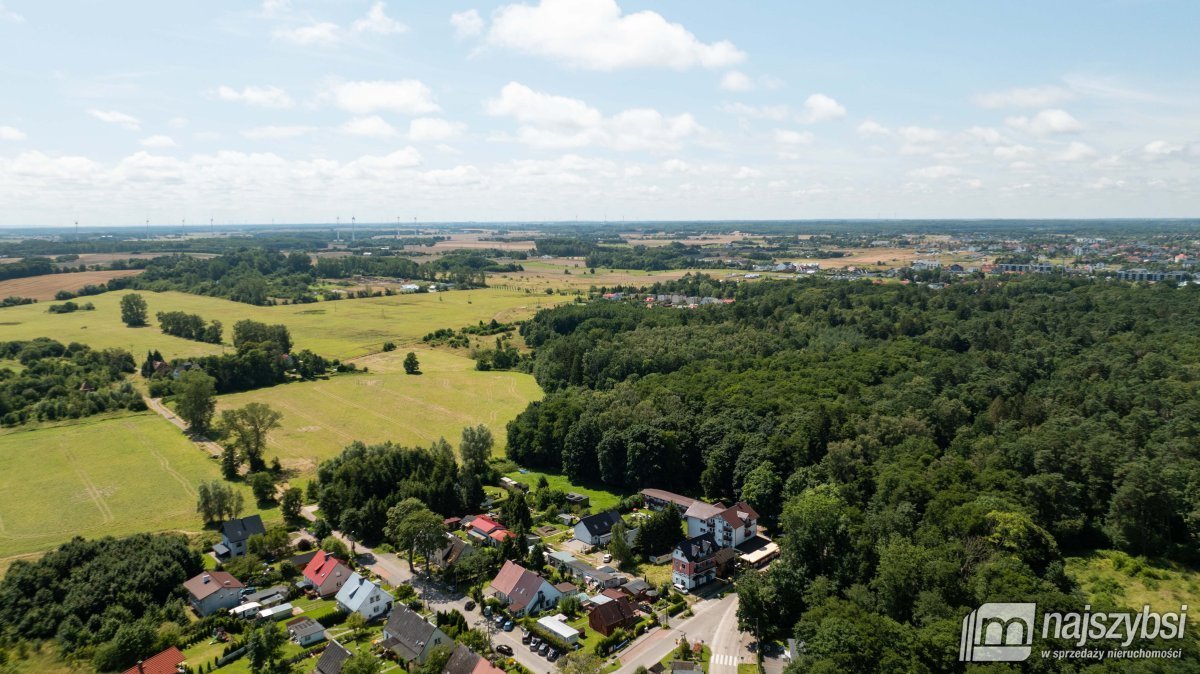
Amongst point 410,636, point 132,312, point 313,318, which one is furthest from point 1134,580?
point 132,312

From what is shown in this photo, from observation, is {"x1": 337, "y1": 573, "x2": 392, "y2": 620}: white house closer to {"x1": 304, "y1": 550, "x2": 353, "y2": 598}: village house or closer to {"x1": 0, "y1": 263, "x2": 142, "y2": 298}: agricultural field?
{"x1": 304, "y1": 550, "x2": 353, "y2": 598}: village house

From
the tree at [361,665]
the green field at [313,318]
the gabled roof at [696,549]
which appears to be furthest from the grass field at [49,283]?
the gabled roof at [696,549]

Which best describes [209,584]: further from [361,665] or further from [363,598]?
[361,665]

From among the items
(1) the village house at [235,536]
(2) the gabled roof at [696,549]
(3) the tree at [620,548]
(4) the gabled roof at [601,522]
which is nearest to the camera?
(2) the gabled roof at [696,549]

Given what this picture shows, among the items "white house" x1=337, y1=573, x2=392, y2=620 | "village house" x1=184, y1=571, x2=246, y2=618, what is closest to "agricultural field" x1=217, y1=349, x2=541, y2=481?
"village house" x1=184, y1=571, x2=246, y2=618

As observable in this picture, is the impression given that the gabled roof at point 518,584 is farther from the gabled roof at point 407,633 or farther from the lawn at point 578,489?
the lawn at point 578,489

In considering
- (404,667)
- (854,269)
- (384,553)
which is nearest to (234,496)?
(384,553)
